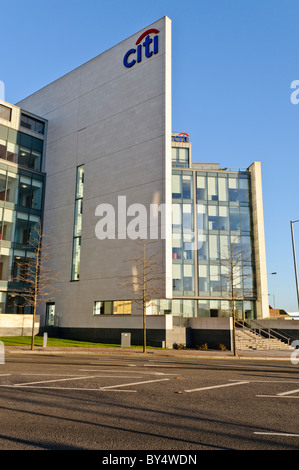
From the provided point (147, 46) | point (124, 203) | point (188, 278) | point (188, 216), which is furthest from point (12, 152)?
point (188, 278)

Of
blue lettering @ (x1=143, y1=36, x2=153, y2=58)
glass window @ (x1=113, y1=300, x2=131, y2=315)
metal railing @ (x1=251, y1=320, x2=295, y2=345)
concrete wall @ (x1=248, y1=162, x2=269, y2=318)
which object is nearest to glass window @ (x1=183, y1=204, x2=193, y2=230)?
concrete wall @ (x1=248, y1=162, x2=269, y2=318)

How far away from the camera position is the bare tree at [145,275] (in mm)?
32284

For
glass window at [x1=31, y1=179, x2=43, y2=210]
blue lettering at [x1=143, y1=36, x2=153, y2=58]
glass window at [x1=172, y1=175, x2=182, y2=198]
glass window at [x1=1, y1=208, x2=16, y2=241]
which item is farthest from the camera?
glass window at [x1=172, y1=175, x2=182, y2=198]

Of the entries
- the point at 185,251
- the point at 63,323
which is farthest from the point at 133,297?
the point at 185,251

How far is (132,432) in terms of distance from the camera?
6.11 meters

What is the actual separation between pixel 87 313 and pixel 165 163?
1587 cm

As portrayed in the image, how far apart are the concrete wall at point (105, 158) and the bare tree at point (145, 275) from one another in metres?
0.52

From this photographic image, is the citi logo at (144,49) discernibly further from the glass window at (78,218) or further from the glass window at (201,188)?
the glass window at (201,188)

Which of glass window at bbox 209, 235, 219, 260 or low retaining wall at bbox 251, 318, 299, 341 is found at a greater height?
glass window at bbox 209, 235, 219, 260

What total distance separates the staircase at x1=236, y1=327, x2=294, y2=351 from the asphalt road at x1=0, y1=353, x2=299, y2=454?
21.3 metres

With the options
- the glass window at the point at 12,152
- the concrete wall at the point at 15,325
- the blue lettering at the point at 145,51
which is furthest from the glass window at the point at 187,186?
the concrete wall at the point at 15,325

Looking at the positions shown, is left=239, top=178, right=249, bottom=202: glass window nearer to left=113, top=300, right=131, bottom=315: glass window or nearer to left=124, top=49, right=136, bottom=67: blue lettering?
left=124, top=49, right=136, bottom=67: blue lettering

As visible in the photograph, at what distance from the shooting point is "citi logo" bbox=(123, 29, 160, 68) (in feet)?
119

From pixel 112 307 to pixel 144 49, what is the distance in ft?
81.3
